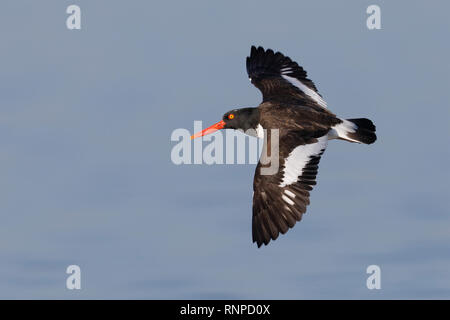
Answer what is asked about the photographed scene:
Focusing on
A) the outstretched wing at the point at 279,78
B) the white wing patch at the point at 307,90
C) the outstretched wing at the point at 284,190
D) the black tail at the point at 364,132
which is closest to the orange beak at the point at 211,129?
the outstretched wing at the point at 279,78

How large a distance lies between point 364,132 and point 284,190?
250cm

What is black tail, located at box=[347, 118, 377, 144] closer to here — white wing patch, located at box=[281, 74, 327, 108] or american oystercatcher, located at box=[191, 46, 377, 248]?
american oystercatcher, located at box=[191, 46, 377, 248]

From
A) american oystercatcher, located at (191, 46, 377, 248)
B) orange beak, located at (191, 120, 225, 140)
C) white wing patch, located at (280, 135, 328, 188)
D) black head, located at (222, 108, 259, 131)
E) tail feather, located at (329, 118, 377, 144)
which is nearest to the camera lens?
american oystercatcher, located at (191, 46, 377, 248)

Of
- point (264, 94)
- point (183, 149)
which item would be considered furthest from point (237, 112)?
point (183, 149)

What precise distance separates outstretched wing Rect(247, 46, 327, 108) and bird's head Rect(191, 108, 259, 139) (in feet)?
2.14

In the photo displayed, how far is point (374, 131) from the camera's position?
1638cm

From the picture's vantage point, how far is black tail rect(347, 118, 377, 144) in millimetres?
16259

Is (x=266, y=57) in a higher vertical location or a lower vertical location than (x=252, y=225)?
higher

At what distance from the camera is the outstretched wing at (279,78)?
17.6 meters

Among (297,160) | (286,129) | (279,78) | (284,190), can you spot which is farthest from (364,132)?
(279,78)

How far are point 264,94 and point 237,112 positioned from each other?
0.95 m

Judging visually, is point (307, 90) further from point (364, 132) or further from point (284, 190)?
point (284, 190)

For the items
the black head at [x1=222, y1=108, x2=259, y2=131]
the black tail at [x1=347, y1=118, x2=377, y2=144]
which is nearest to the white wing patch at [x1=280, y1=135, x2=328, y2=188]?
the black tail at [x1=347, y1=118, x2=377, y2=144]

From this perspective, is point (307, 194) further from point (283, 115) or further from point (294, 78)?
point (294, 78)
